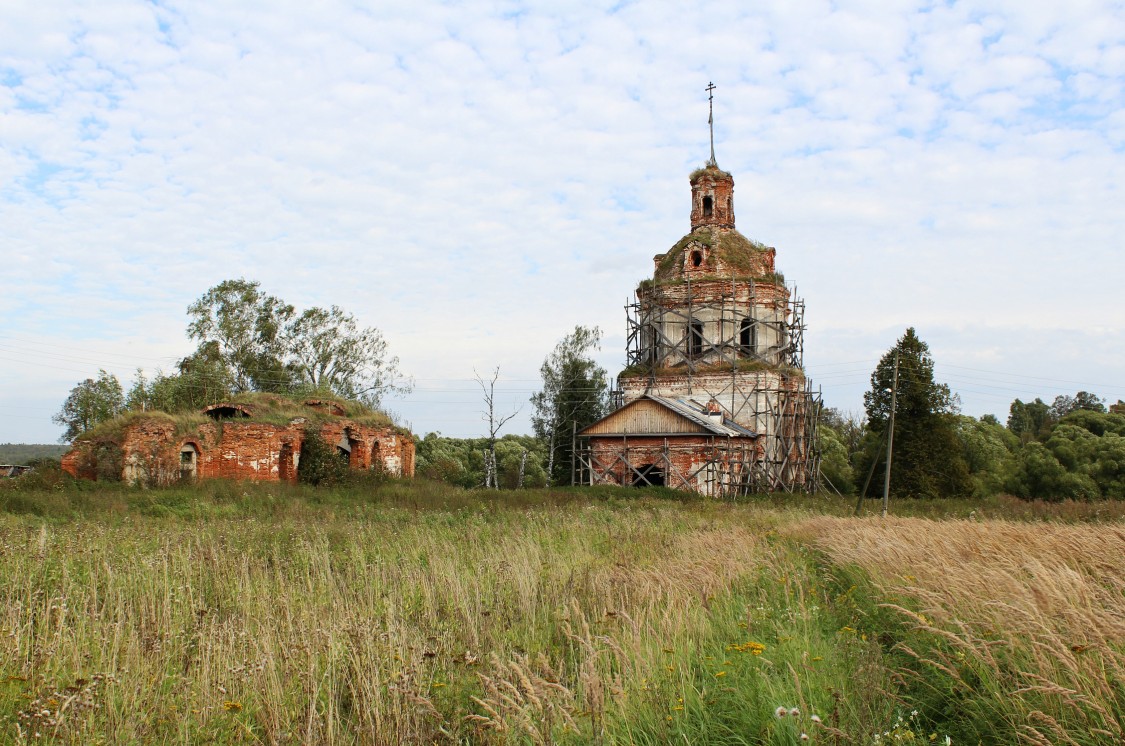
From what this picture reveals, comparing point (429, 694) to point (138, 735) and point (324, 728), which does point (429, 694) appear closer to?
point (324, 728)

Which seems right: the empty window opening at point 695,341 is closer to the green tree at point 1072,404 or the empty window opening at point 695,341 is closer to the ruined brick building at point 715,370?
the ruined brick building at point 715,370

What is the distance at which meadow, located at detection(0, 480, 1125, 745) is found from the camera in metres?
3.97

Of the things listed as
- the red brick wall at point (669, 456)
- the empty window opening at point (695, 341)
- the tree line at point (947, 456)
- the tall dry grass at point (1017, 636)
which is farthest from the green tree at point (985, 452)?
the tall dry grass at point (1017, 636)

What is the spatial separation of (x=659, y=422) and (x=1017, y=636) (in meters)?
26.5

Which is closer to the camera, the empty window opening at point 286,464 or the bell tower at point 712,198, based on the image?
the empty window opening at point 286,464

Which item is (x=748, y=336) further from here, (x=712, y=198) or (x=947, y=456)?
(x=947, y=456)

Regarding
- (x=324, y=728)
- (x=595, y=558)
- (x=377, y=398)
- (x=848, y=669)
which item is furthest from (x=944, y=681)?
(x=377, y=398)

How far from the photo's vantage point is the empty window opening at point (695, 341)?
1416 inches

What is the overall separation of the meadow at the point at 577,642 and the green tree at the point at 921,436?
26.2 metres

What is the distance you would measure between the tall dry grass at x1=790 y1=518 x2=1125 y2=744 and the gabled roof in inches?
896

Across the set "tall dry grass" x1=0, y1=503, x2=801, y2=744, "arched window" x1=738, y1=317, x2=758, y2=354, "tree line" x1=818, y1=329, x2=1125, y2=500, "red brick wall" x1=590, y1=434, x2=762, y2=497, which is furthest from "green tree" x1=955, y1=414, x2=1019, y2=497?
"tall dry grass" x1=0, y1=503, x2=801, y2=744

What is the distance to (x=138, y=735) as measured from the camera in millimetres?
4016

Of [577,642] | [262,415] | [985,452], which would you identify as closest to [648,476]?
[262,415]

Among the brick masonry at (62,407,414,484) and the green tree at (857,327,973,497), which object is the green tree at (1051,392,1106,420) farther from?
the brick masonry at (62,407,414,484)
